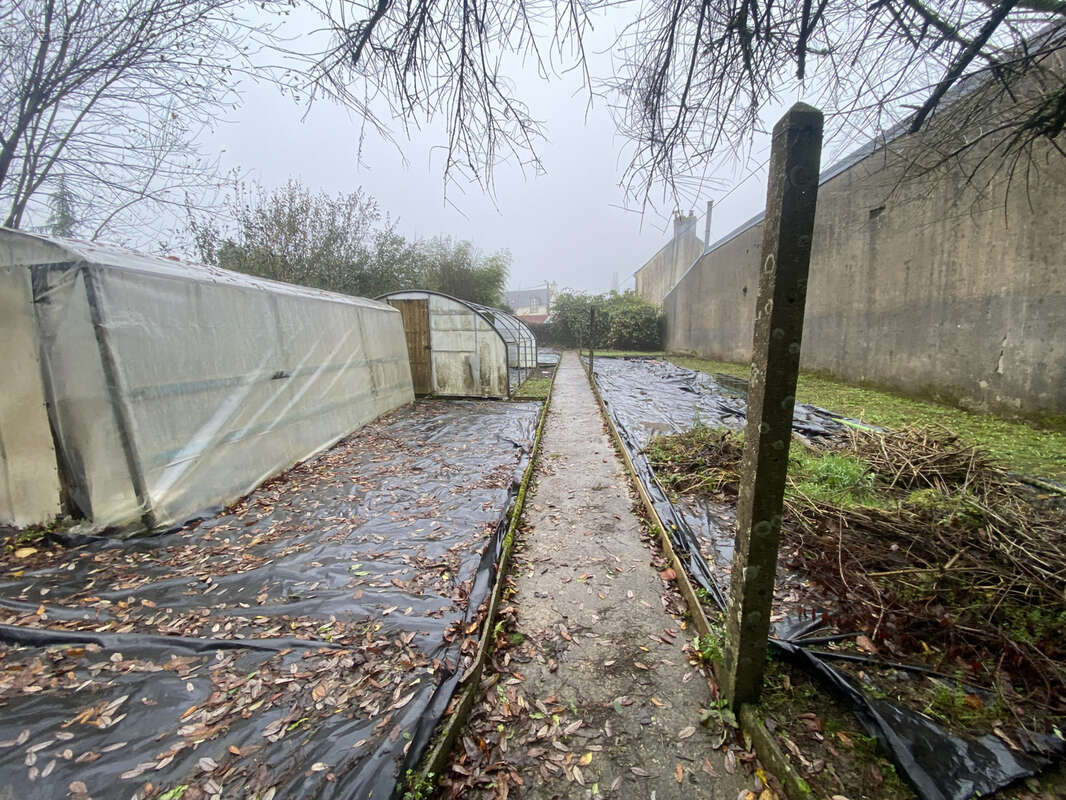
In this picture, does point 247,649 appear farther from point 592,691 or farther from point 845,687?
point 845,687

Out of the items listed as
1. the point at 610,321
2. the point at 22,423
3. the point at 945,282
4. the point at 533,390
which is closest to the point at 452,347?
the point at 533,390

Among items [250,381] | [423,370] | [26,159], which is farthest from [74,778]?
[423,370]

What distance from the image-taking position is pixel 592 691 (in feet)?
6.70

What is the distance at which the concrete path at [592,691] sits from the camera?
163 cm

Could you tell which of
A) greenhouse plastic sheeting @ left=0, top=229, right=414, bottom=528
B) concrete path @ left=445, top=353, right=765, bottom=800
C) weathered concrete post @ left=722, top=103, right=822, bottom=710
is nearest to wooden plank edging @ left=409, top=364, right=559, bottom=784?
concrete path @ left=445, top=353, right=765, bottom=800

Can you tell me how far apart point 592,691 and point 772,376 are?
173 cm

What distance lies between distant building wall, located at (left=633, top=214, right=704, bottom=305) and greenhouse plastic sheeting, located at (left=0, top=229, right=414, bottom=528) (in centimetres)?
2008

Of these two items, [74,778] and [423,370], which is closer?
[74,778]

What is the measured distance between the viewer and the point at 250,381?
475 centimetres

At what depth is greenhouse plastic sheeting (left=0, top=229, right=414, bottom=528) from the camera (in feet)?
10.6

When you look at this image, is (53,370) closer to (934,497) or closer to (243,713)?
(243,713)

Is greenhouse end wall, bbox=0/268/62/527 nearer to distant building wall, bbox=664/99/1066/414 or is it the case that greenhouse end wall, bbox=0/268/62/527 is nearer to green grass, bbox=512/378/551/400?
distant building wall, bbox=664/99/1066/414

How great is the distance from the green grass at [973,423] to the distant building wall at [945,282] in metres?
0.26

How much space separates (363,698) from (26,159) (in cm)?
797
